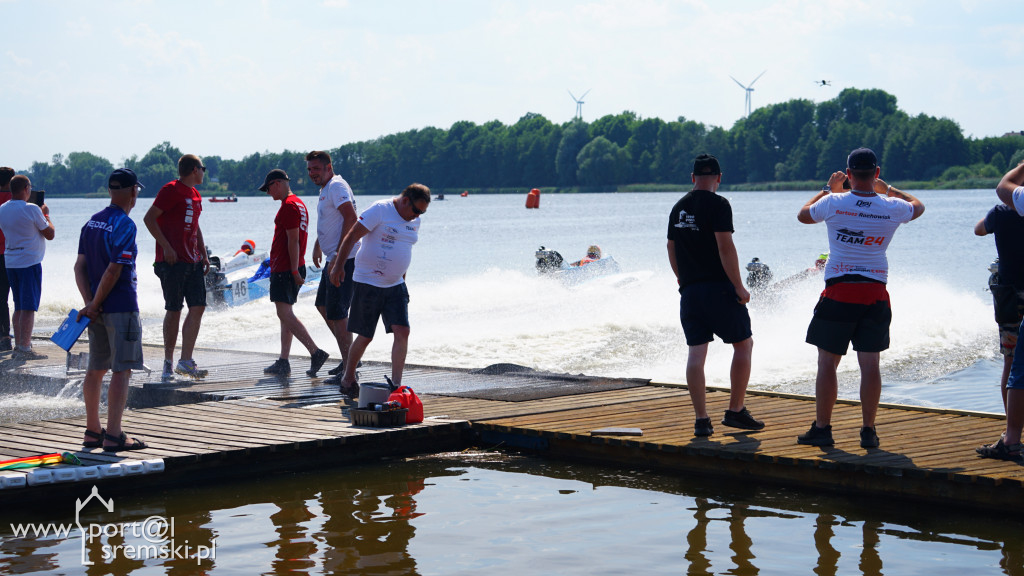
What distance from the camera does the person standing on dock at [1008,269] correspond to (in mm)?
6598

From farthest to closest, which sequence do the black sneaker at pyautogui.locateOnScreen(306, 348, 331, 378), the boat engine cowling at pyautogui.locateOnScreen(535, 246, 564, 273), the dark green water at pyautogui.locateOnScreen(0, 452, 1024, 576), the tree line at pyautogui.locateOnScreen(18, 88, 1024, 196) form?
1. the tree line at pyautogui.locateOnScreen(18, 88, 1024, 196)
2. the boat engine cowling at pyautogui.locateOnScreen(535, 246, 564, 273)
3. the black sneaker at pyautogui.locateOnScreen(306, 348, 331, 378)
4. the dark green water at pyautogui.locateOnScreen(0, 452, 1024, 576)

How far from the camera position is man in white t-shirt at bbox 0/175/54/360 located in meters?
11.1

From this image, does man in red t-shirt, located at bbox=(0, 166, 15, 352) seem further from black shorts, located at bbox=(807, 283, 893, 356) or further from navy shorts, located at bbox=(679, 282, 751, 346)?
black shorts, located at bbox=(807, 283, 893, 356)

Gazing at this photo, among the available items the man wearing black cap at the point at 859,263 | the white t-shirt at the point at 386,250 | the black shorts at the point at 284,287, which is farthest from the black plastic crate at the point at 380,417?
the man wearing black cap at the point at 859,263

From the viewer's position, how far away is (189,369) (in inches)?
404

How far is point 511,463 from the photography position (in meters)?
7.81

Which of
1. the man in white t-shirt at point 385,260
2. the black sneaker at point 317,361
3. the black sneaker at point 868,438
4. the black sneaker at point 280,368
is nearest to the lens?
the black sneaker at point 868,438

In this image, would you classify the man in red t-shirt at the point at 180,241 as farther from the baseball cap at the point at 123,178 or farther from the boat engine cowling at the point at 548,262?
the boat engine cowling at the point at 548,262

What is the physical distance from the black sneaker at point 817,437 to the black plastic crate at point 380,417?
272 cm

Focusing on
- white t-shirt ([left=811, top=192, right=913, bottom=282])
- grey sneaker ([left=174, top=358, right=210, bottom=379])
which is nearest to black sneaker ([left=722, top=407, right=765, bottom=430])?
white t-shirt ([left=811, top=192, right=913, bottom=282])

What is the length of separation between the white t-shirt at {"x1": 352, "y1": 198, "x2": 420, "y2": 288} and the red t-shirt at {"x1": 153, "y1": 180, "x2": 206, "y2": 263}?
1.79 metres

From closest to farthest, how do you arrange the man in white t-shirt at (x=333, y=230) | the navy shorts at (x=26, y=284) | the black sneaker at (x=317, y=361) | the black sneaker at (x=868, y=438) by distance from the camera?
the black sneaker at (x=868, y=438), the man in white t-shirt at (x=333, y=230), the black sneaker at (x=317, y=361), the navy shorts at (x=26, y=284)

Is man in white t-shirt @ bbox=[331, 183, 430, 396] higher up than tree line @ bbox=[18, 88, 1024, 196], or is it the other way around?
tree line @ bbox=[18, 88, 1024, 196]

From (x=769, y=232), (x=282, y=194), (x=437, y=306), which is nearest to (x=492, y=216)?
(x=769, y=232)
